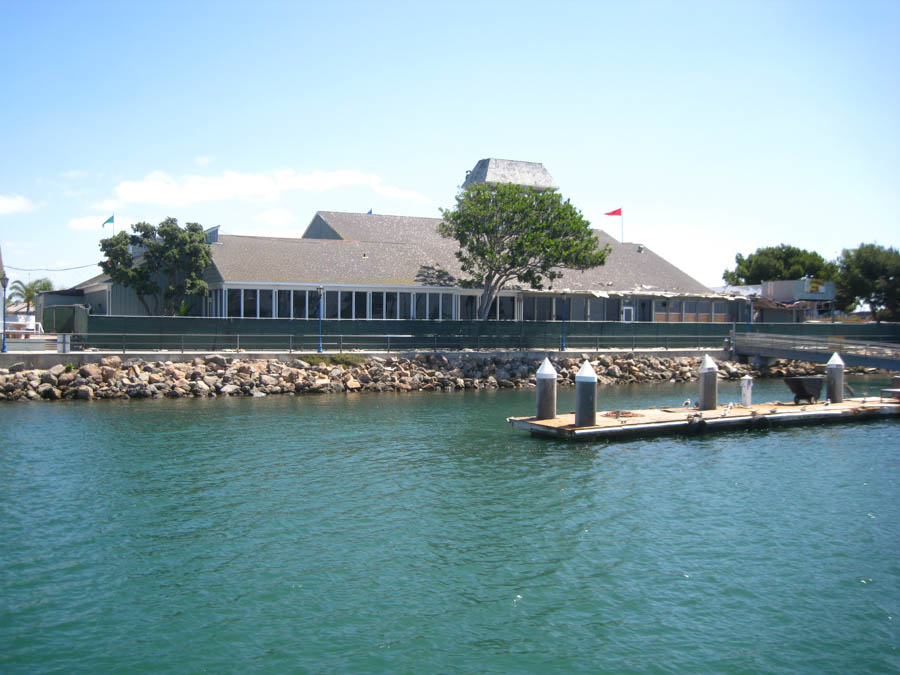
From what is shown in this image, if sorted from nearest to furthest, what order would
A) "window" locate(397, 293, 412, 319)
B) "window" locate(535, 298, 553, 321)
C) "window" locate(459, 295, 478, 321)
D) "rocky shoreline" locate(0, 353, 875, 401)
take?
"rocky shoreline" locate(0, 353, 875, 401)
"window" locate(397, 293, 412, 319)
"window" locate(459, 295, 478, 321)
"window" locate(535, 298, 553, 321)

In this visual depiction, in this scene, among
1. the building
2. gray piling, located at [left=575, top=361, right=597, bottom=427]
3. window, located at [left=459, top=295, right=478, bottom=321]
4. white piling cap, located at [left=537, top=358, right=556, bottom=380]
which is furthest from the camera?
window, located at [left=459, top=295, right=478, bottom=321]

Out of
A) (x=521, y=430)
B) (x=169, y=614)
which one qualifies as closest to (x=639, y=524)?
(x=169, y=614)

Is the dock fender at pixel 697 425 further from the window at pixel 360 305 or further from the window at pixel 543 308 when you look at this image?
the window at pixel 543 308

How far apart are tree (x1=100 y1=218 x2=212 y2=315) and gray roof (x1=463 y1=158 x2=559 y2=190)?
20.7m

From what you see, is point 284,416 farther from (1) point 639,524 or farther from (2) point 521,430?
(1) point 639,524

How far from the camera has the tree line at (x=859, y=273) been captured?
69.6m

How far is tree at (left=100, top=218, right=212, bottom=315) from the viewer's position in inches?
1491

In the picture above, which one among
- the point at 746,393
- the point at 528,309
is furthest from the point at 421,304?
the point at 746,393

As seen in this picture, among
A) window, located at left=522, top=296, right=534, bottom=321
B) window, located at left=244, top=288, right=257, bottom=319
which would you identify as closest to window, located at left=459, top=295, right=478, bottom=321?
window, located at left=522, top=296, right=534, bottom=321

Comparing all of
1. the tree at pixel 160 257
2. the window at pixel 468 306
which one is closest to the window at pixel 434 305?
the window at pixel 468 306

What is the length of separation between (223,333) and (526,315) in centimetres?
1863

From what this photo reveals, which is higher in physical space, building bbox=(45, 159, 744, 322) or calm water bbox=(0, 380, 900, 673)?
building bbox=(45, 159, 744, 322)

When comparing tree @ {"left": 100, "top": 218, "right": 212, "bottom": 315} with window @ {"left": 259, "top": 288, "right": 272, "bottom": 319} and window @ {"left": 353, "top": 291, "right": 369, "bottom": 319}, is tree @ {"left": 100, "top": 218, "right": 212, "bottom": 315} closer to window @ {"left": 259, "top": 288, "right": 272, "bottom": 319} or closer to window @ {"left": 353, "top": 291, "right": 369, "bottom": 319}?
window @ {"left": 259, "top": 288, "right": 272, "bottom": 319}

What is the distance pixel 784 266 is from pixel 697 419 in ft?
231
